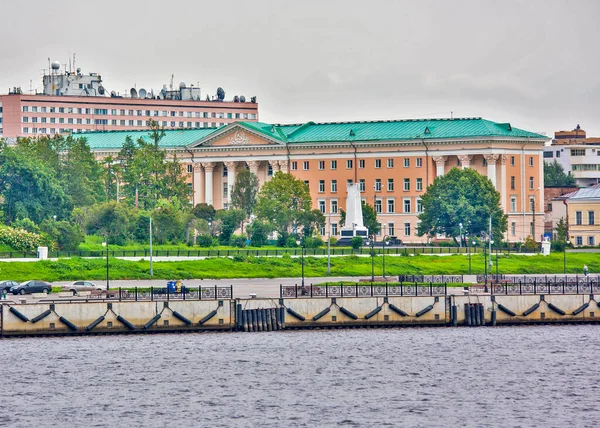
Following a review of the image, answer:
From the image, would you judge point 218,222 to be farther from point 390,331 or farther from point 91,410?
point 91,410

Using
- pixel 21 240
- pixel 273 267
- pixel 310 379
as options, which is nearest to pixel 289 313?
pixel 310 379

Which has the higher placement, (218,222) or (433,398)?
(218,222)

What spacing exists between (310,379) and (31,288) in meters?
39.3

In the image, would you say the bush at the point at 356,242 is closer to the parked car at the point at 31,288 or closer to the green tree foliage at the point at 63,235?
the green tree foliage at the point at 63,235

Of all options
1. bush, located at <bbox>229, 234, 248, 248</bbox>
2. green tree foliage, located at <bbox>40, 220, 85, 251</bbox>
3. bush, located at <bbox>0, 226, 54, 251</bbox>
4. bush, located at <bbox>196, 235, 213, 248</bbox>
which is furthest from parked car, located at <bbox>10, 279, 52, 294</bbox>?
bush, located at <bbox>229, 234, 248, 248</bbox>

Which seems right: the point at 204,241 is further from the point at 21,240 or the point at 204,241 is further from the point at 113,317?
the point at 113,317

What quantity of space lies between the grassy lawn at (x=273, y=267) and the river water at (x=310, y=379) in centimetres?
3527

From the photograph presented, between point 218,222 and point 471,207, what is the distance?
30.1 metres

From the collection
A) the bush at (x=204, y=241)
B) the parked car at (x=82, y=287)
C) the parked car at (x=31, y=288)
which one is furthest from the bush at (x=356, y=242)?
the parked car at (x=31, y=288)

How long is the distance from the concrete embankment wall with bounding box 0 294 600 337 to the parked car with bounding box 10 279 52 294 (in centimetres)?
1774

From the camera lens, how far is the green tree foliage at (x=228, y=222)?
603 ft

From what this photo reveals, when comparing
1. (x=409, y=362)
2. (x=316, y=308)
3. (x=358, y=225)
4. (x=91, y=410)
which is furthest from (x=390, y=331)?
(x=358, y=225)

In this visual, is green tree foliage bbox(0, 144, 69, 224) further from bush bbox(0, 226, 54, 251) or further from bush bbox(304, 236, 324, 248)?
bush bbox(304, 236, 324, 248)

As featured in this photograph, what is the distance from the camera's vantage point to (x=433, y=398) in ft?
288
